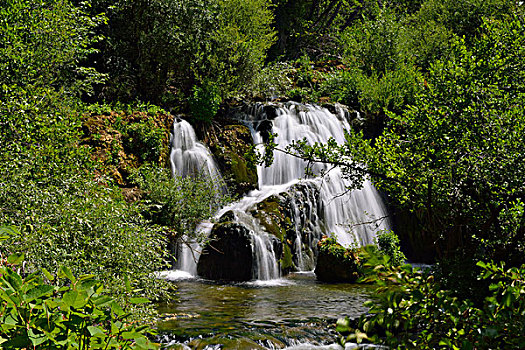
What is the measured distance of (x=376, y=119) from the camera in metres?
21.6

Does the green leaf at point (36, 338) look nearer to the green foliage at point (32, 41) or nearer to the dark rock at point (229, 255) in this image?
the green foliage at point (32, 41)

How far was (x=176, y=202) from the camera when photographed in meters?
11.7

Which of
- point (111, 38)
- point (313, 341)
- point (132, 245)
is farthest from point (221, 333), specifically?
point (111, 38)

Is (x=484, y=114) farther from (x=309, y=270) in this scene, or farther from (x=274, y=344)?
(x=309, y=270)

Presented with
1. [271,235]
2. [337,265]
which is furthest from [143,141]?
[337,265]

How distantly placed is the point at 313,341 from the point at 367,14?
109 ft

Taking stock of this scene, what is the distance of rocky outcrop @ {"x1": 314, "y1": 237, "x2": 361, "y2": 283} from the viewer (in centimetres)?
1231

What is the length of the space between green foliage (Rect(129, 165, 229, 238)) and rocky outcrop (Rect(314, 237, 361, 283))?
152 inches

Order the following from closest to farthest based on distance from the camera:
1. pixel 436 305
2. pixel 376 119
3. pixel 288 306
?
pixel 436 305, pixel 288 306, pixel 376 119

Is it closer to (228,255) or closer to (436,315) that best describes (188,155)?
(228,255)

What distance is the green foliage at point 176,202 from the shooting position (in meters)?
11.5

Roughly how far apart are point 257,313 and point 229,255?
13.2ft

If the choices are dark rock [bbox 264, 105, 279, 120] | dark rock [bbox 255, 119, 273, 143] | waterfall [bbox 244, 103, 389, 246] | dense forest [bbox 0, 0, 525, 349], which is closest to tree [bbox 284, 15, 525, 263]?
dense forest [bbox 0, 0, 525, 349]

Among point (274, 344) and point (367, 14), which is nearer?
point (274, 344)
